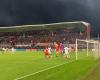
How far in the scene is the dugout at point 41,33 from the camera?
79463 mm

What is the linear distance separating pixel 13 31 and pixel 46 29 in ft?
24.1

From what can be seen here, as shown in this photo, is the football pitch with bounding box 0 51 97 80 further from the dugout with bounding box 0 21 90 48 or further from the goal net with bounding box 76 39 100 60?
the dugout with bounding box 0 21 90 48

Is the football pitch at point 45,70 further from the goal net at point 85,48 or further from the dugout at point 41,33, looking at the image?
the dugout at point 41,33

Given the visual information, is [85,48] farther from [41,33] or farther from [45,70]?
[41,33]

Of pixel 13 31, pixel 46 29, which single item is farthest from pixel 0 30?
pixel 46 29

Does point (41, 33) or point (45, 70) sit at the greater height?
point (41, 33)

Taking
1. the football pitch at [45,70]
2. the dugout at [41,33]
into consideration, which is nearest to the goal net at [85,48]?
the football pitch at [45,70]

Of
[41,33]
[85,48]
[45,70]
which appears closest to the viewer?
[45,70]

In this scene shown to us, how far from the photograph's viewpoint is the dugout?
7946 centimetres

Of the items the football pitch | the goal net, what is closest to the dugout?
the goal net

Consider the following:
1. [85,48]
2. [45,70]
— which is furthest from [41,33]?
[45,70]

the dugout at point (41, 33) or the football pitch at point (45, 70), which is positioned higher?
the dugout at point (41, 33)

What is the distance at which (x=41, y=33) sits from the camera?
3647 inches

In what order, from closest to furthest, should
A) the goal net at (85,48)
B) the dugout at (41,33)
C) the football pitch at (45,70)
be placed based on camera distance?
the football pitch at (45,70), the goal net at (85,48), the dugout at (41,33)
